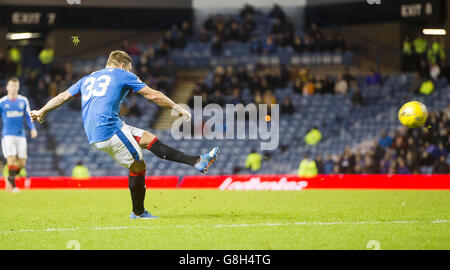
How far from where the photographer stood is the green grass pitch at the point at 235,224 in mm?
6516

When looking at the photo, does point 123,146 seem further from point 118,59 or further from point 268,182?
point 268,182

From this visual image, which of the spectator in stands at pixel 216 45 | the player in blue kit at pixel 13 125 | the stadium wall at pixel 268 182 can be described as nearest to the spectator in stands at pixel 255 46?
the spectator in stands at pixel 216 45

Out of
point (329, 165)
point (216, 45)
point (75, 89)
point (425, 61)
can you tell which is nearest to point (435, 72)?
point (425, 61)

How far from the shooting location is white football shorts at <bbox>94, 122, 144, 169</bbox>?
8.38m

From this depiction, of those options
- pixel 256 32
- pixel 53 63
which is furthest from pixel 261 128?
pixel 53 63

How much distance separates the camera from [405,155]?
61.0ft

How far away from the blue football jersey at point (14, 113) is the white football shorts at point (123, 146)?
7.06 meters

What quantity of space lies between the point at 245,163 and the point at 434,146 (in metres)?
5.59

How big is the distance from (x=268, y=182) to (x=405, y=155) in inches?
167

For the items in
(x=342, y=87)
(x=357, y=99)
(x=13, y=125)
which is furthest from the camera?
(x=342, y=87)

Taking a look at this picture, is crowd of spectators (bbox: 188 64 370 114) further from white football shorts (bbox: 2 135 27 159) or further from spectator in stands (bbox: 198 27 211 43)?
white football shorts (bbox: 2 135 27 159)

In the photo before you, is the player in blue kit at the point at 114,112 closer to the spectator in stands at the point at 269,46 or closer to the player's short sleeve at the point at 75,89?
the player's short sleeve at the point at 75,89

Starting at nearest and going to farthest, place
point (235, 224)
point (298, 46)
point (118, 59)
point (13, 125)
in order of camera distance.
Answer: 1. point (235, 224)
2. point (118, 59)
3. point (13, 125)
4. point (298, 46)

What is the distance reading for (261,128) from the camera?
21.1 m
